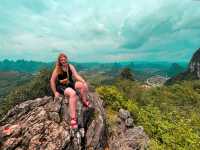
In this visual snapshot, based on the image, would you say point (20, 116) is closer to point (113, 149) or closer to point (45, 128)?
point (45, 128)

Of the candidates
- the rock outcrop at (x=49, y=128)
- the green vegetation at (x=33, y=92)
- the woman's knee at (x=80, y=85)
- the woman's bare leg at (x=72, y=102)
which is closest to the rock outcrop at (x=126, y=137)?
the rock outcrop at (x=49, y=128)

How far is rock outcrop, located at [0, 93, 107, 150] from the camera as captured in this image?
51.1ft

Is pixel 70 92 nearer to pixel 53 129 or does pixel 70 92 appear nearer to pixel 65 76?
pixel 65 76

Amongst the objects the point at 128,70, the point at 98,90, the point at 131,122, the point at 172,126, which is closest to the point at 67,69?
the point at 131,122

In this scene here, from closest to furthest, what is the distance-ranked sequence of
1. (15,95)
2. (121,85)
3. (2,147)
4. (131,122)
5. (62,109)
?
(2,147)
(62,109)
(131,122)
(15,95)
(121,85)

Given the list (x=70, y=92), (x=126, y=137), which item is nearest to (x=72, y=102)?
(x=70, y=92)

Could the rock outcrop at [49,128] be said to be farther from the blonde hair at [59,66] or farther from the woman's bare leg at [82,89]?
the blonde hair at [59,66]

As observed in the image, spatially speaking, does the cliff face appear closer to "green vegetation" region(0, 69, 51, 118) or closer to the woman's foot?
the woman's foot

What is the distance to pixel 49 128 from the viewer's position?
16.2 meters

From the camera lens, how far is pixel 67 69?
17.3 m

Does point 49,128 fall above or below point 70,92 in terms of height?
below

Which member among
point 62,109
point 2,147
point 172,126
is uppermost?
point 62,109

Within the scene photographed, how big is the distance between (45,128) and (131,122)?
938cm

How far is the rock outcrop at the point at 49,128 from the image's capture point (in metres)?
15.6
